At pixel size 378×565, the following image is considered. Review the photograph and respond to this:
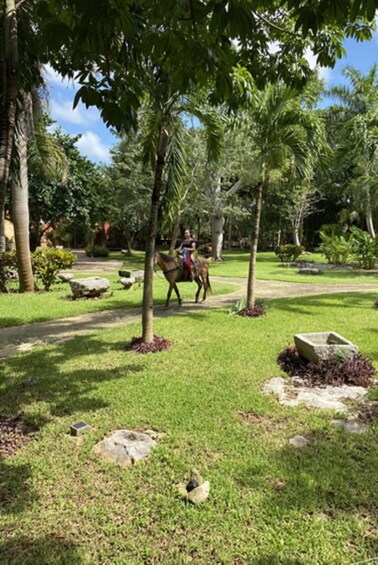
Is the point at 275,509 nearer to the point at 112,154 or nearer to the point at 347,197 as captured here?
the point at 112,154

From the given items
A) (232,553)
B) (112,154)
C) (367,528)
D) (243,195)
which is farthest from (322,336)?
(243,195)

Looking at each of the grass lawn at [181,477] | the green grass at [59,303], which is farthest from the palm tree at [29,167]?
the grass lawn at [181,477]

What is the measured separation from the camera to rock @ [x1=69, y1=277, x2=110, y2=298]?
10852 millimetres

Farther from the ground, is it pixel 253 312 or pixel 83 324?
pixel 253 312

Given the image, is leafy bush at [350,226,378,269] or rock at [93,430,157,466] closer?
rock at [93,430,157,466]

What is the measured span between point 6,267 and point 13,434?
10135 mm

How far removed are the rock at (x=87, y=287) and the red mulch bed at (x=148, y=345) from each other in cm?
497

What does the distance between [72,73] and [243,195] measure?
106 feet

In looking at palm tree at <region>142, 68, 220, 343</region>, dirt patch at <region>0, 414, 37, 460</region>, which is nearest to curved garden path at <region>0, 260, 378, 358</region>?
palm tree at <region>142, 68, 220, 343</region>

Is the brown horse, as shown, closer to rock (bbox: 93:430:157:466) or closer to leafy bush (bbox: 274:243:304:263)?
rock (bbox: 93:430:157:466)

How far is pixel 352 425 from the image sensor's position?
368cm

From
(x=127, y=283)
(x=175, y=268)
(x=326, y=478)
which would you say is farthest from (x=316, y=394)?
(x=127, y=283)

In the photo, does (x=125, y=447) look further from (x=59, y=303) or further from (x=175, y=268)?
(x=59, y=303)

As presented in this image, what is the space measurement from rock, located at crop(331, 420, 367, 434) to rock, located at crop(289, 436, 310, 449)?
18.6 inches
